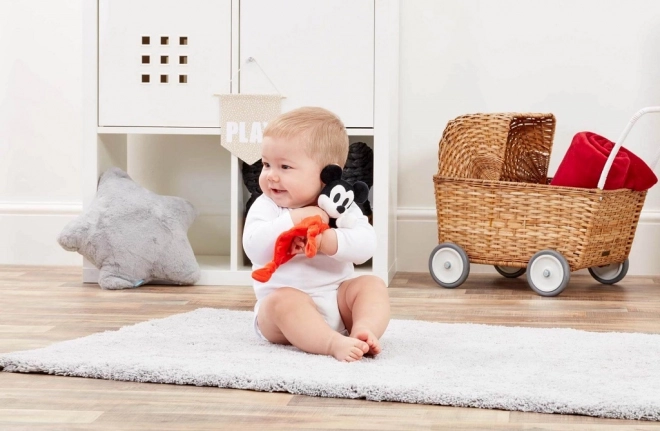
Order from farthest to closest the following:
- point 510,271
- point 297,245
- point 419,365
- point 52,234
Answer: point 52,234 → point 510,271 → point 297,245 → point 419,365

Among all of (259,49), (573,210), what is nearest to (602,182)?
(573,210)

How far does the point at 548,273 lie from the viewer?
86.5 inches

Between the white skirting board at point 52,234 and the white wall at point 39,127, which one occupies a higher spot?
the white wall at point 39,127

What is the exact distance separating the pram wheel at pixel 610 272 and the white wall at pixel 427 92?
24 cm

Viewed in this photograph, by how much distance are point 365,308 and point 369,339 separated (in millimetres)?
93

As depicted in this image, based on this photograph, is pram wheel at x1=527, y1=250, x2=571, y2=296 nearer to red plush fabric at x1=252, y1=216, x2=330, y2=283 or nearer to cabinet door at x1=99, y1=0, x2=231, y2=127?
cabinet door at x1=99, y1=0, x2=231, y2=127

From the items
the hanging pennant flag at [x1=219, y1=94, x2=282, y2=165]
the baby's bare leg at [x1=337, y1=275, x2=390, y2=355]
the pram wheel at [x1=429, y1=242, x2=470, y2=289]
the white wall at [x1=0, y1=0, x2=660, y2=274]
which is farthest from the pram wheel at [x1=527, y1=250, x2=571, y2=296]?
the baby's bare leg at [x1=337, y1=275, x2=390, y2=355]

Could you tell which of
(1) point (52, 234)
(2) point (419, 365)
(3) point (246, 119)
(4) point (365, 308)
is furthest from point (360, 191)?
(1) point (52, 234)

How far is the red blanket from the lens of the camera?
7.18 ft

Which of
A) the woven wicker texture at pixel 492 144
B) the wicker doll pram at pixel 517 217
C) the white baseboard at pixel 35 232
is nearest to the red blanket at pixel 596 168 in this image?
the wicker doll pram at pixel 517 217

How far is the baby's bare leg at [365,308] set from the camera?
51.6 inches

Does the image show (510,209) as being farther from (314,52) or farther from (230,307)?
(230,307)

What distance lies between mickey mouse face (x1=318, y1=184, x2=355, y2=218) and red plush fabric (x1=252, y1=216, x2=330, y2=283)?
29 mm

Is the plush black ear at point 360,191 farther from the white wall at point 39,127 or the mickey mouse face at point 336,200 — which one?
the white wall at point 39,127
